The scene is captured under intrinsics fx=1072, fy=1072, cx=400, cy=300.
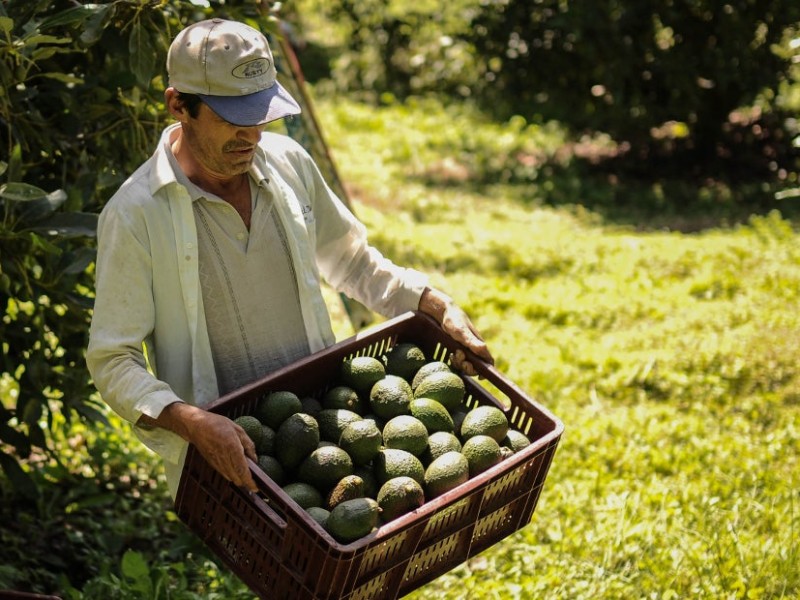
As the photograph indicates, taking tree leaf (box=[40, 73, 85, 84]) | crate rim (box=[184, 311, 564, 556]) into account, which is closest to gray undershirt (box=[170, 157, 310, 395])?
crate rim (box=[184, 311, 564, 556])

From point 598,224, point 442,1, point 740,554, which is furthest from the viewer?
point 442,1

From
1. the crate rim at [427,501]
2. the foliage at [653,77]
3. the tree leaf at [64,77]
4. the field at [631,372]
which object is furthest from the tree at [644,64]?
the crate rim at [427,501]

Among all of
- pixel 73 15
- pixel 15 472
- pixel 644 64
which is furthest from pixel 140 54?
pixel 644 64

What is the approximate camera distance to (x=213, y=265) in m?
2.72

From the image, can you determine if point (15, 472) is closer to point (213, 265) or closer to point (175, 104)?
point (213, 265)

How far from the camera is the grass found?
12.3 feet

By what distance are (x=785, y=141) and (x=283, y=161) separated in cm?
640

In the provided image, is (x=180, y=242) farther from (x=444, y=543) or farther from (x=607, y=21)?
(x=607, y=21)

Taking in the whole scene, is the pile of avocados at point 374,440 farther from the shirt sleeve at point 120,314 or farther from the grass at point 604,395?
the grass at point 604,395

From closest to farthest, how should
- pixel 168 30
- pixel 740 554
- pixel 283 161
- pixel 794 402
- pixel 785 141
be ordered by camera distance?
pixel 283 161 → pixel 168 30 → pixel 740 554 → pixel 794 402 → pixel 785 141

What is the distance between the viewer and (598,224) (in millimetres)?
7551

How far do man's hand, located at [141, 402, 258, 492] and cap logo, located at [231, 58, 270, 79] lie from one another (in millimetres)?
781

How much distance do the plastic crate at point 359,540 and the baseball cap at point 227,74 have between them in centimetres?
66

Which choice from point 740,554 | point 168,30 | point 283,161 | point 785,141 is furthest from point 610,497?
point 785,141
